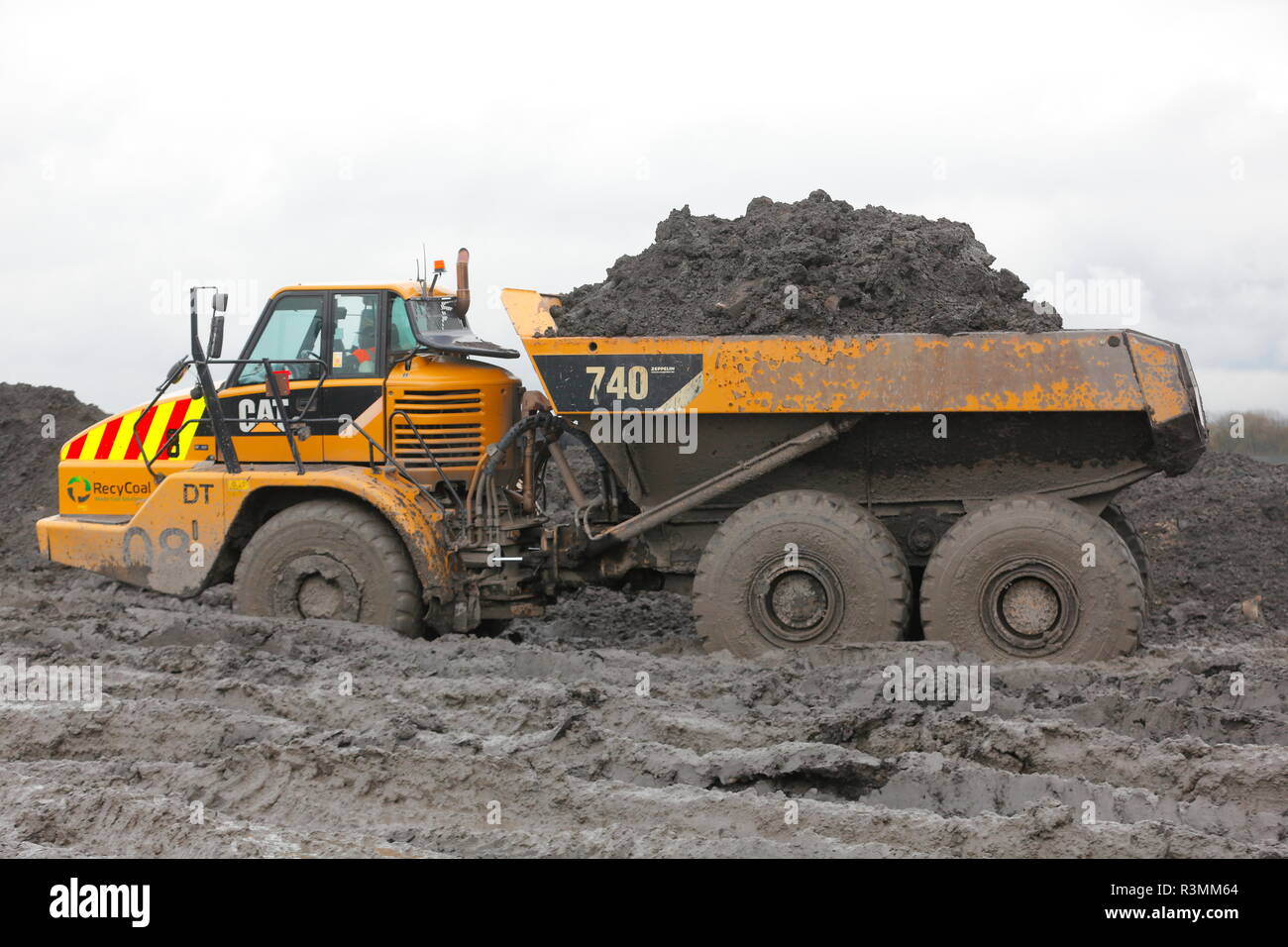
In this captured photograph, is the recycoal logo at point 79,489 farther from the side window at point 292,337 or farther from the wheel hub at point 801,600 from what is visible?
the wheel hub at point 801,600

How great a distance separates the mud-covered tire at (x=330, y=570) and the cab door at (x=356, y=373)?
0.43 metres

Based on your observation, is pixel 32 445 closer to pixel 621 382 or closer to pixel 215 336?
pixel 215 336

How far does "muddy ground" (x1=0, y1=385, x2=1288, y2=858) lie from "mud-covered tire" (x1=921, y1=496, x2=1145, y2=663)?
0.89ft

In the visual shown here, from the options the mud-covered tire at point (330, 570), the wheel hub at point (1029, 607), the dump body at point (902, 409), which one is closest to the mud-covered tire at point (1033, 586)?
the wheel hub at point (1029, 607)

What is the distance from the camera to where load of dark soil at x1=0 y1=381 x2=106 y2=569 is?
51.9ft

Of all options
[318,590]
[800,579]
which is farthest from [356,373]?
[800,579]

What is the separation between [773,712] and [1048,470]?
8.22 ft

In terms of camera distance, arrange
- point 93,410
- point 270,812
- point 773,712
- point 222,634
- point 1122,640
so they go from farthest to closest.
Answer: point 93,410
point 222,634
point 1122,640
point 773,712
point 270,812

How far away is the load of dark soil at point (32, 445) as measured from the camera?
15.8 meters

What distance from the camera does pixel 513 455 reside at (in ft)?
28.5

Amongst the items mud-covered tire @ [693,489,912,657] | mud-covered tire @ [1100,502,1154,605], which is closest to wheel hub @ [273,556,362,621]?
mud-covered tire @ [693,489,912,657]

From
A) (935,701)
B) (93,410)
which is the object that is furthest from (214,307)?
(93,410)
